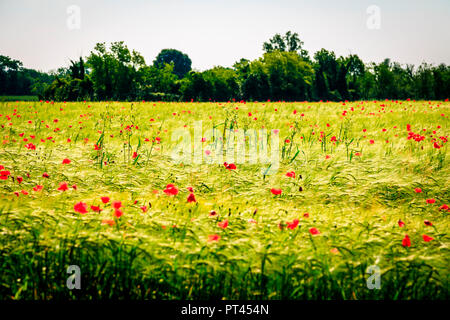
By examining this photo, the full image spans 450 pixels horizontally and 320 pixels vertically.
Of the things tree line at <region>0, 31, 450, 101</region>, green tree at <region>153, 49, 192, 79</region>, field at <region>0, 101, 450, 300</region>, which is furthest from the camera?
green tree at <region>153, 49, 192, 79</region>

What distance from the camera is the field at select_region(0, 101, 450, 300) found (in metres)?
1.88

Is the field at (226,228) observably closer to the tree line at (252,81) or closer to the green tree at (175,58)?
the tree line at (252,81)

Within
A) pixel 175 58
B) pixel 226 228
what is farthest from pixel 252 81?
pixel 175 58

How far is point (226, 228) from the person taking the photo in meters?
2.36

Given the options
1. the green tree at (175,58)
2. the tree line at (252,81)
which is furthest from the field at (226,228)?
the green tree at (175,58)

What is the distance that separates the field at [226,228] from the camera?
6.15ft

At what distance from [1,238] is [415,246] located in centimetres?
303

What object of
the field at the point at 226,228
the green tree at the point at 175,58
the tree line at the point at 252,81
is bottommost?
the field at the point at 226,228

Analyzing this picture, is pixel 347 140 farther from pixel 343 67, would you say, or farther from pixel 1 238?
pixel 343 67

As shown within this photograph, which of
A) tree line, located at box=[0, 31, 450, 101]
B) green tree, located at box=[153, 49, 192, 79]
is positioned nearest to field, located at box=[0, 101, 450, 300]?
tree line, located at box=[0, 31, 450, 101]

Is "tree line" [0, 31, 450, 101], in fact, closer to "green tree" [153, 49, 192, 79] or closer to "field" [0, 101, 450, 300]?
"field" [0, 101, 450, 300]

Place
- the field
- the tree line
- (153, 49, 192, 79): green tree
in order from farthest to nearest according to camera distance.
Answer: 1. (153, 49, 192, 79): green tree
2. the tree line
3. the field

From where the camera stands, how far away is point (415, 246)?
2.21m

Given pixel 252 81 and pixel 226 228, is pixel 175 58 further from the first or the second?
pixel 226 228
